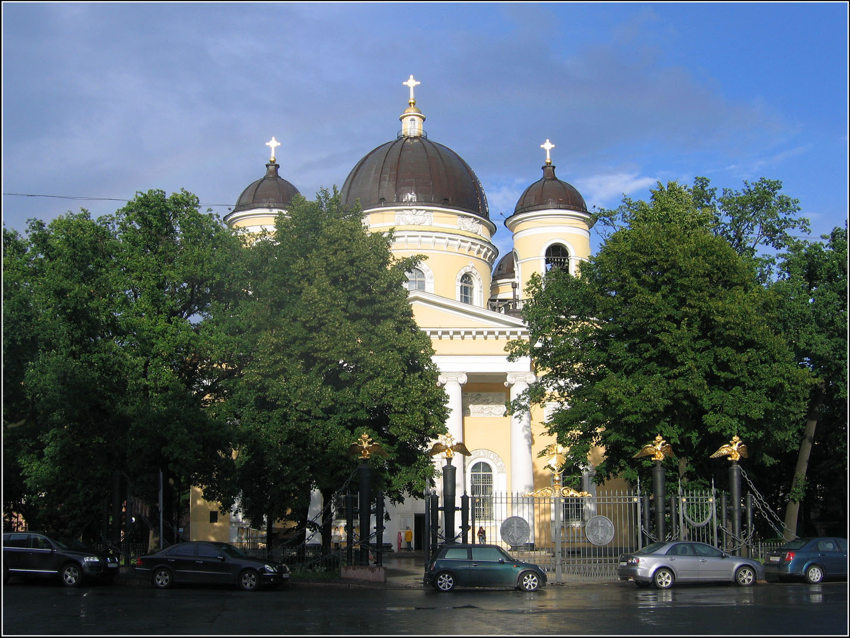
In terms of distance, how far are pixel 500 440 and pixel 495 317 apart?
20.8 feet

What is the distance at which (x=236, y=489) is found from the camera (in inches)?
1147

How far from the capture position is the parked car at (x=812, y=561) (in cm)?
2359

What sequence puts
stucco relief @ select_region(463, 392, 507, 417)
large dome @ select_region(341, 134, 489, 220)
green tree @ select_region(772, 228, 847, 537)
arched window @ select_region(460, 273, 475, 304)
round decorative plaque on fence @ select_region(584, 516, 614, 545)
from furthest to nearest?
arched window @ select_region(460, 273, 475, 304) → large dome @ select_region(341, 134, 489, 220) → stucco relief @ select_region(463, 392, 507, 417) → green tree @ select_region(772, 228, 847, 537) → round decorative plaque on fence @ select_region(584, 516, 614, 545)

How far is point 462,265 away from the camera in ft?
158

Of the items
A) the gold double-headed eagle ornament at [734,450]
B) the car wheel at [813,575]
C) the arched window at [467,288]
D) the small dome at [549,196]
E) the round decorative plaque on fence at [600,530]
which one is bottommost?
the car wheel at [813,575]

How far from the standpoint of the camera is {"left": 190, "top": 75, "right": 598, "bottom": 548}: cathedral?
42438mm

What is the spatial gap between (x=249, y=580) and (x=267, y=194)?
31.6 meters

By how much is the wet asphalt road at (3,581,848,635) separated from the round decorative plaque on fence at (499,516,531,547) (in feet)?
5.71

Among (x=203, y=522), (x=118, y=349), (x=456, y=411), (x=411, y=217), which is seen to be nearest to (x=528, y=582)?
(x=118, y=349)

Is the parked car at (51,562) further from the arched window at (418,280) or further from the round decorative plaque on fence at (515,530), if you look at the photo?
the arched window at (418,280)

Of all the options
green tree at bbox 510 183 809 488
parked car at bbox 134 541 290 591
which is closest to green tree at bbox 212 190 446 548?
parked car at bbox 134 541 290 591

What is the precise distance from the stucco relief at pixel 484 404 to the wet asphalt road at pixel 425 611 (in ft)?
73.6

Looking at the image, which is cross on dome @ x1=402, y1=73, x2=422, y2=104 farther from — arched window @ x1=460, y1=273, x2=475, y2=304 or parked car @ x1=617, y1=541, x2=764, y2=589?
parked car @ x1=617, y1=541, x2=764, y2=589

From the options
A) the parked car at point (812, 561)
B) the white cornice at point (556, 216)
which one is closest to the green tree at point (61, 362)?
the parked car at point (812, 561)
